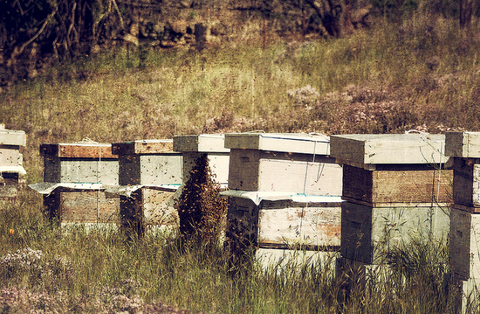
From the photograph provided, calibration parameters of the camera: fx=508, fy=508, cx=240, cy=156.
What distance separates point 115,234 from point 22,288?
266cm

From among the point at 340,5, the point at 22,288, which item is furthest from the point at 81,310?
the point at 340,5

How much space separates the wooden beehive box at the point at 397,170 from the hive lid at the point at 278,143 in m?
0.87

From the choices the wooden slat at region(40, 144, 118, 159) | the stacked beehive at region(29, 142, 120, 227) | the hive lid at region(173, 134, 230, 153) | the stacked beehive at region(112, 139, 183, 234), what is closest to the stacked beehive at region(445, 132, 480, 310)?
the hive lid at region(173, 134, 230, 153)

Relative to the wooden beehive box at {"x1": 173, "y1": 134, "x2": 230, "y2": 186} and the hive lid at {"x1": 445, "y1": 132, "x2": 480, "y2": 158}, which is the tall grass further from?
the wooden beehive box at {"x1": 173, "y1": 134, "x2": 230, "y2": 186}

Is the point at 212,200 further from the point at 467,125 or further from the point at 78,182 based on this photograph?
the point at 467,125

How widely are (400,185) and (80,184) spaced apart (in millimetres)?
5831

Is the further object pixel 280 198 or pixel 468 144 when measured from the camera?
pixel 280 198

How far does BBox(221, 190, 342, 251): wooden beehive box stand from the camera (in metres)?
5.55

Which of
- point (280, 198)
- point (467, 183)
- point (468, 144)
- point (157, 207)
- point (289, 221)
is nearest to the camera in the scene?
point (468, 144)

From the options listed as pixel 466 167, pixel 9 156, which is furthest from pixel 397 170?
pixel 9 156

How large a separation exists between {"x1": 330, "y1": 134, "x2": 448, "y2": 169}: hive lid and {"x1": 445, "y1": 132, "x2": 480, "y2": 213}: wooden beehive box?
1.18 feet

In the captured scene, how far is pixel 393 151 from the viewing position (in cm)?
462

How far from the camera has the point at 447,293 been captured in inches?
172

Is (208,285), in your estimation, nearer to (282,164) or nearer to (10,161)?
(282,164)
